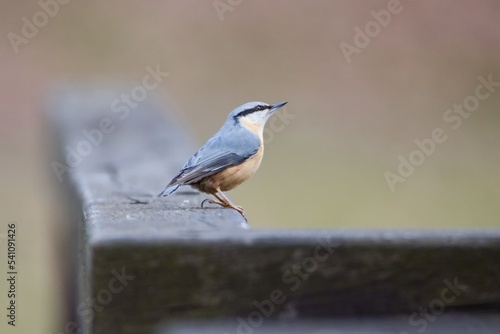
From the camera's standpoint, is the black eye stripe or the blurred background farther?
the blurred background

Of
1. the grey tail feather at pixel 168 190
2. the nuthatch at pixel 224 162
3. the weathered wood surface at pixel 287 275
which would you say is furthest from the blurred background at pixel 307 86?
the weathered wood surface at pixel 287 275

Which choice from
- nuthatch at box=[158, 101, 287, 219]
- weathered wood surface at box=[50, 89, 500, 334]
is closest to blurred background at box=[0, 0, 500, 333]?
nuthatch at box=[158, 101, 287, 219]

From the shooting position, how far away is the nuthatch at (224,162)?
9.59 ft

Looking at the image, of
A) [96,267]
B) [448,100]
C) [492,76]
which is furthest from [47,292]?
[492,76]

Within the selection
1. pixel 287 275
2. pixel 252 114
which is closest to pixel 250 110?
pixel 252 114

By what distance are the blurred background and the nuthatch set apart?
2427 millimetres

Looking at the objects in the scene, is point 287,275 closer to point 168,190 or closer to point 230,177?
point 168,190

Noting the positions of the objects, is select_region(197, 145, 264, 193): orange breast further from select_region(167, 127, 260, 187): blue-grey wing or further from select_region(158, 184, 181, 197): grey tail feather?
select_region(158, 184, 181, 197): grey tail feather

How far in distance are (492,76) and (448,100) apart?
66cm

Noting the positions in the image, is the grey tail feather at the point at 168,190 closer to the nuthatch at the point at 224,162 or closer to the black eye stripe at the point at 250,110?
the nuthatch at the point at 224,162

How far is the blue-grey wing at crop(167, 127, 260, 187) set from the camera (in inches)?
113

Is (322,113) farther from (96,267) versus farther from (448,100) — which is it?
(96,267)

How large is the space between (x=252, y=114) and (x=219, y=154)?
1.93ft

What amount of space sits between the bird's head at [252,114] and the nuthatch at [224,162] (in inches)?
1.1
